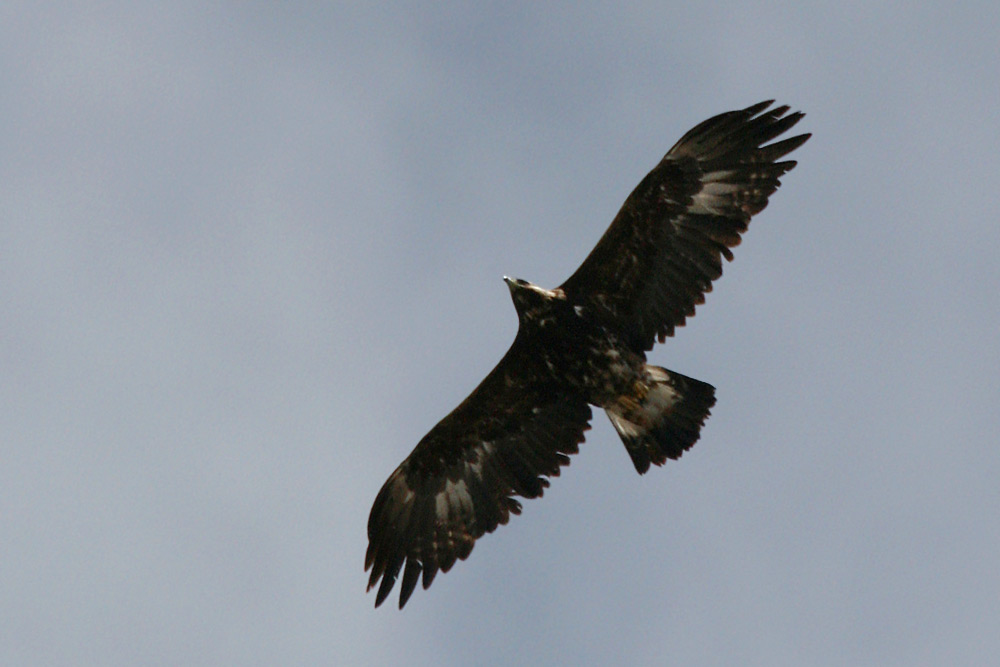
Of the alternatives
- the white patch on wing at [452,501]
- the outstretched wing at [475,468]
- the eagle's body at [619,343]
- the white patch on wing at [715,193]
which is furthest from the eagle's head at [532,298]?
the white patch on wing at [452,501]

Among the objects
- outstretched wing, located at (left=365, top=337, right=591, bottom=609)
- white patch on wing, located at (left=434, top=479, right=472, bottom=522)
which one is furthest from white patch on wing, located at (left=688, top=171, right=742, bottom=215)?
white patch on wing, located at (left=434, top=479, right=472, bottom=522)

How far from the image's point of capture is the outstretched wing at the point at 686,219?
13.5 meters

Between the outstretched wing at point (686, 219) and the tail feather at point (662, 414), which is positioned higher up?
the outstretched wing at point (686, 219)

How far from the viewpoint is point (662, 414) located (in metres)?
13.9

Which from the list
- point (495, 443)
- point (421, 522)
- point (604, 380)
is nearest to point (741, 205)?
point (604, 380)

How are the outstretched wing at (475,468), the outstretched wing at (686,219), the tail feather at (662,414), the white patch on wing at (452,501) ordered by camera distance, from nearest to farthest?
the outstretched wing at (686,219), the tail feather at (662,414), the outstretched wing at (475,468), the white patch on wing at (452,501)

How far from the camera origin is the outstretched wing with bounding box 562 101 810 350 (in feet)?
44.4

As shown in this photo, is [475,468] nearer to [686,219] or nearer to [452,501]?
[452,501]

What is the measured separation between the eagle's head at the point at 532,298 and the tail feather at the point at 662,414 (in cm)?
140

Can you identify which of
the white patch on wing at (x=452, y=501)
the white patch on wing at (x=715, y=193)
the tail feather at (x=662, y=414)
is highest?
the white patch on wing at (x=715, y=193)

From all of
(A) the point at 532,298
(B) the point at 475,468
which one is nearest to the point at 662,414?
(A) the point at 532,298

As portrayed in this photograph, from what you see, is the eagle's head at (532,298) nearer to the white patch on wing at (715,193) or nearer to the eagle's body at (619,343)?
the eagle's body at (619,343)

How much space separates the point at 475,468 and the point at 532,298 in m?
2.40

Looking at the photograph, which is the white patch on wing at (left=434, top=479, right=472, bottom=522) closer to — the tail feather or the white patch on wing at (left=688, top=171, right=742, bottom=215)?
the tail feather
